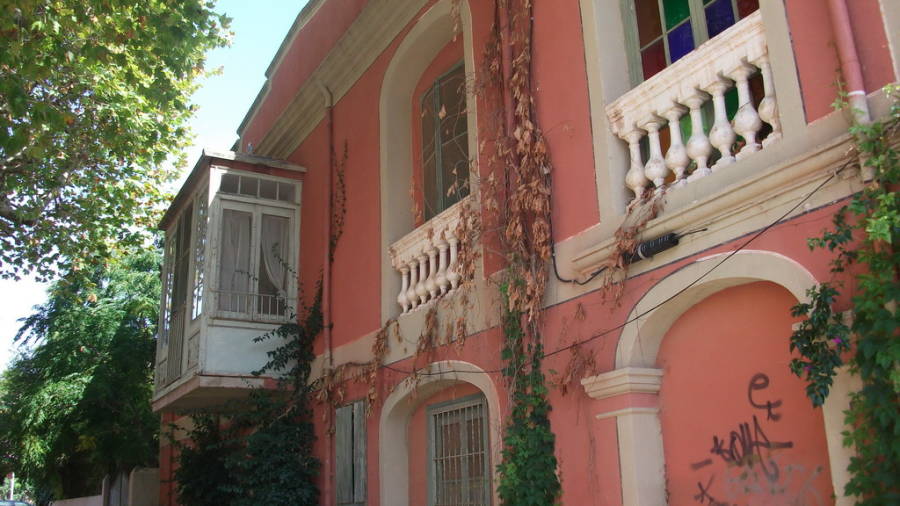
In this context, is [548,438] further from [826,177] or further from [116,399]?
[116,399]

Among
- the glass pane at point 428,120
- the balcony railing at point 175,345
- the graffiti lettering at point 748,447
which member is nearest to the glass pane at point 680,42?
the graffiti lettering at point 748,447

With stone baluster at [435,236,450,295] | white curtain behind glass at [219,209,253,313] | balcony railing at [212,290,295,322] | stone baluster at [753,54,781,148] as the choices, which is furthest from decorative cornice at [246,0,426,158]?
stone baluster at [753,54,781,148]

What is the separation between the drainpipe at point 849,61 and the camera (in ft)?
14.4

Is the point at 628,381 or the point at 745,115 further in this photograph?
the point at 628,381

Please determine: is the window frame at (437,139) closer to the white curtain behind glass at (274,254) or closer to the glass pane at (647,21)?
the glass pane at (647,21)

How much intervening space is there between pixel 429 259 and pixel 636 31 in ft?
10.1

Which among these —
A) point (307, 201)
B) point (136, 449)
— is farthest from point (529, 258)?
point (136, 449)

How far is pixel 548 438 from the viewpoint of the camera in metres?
6.29

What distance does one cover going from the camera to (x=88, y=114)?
11875mm

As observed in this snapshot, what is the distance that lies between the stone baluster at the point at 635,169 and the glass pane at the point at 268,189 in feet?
21.3

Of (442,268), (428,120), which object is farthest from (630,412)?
(428,120)

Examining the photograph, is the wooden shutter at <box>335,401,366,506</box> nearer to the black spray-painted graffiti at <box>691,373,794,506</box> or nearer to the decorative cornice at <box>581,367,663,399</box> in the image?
the decorative cornice at <box>581,367,663,399</box>

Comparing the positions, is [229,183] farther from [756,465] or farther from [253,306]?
[756,465]

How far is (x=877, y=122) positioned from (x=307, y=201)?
329 inches
